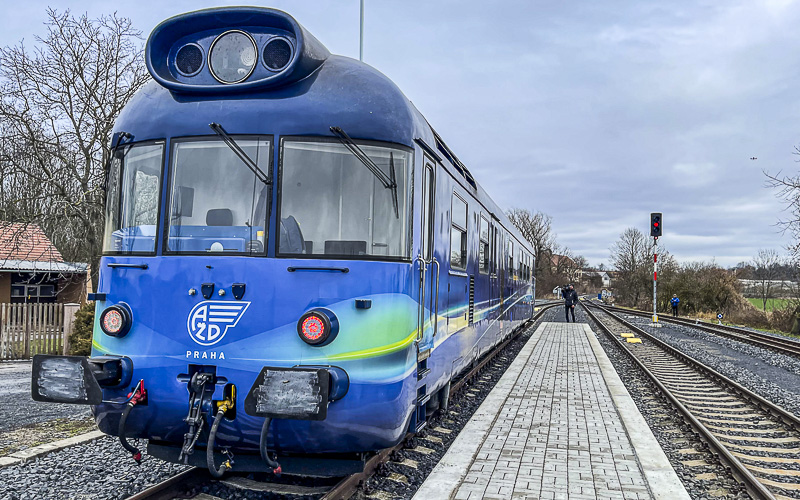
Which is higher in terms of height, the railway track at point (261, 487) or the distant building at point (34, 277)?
the distant building at point (34, 277)

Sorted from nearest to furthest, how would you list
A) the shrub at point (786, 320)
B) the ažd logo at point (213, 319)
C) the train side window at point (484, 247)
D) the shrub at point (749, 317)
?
1. the ažd logo at point (213, 319)
2. the train side window at point (484, 247)
3. the shrub at point (786, 320)
4. the shrub at point (749, 317)

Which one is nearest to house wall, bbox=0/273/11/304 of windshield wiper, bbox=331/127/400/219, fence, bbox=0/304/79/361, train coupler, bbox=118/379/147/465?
fence, bbox=0/304/79/361

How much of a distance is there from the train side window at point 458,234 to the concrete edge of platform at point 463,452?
1.79 m

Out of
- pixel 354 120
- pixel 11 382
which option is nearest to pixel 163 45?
pixel 354 120

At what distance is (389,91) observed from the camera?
470cm

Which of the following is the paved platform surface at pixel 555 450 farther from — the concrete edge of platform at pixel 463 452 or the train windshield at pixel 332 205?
the train windshield at pixel 332 205

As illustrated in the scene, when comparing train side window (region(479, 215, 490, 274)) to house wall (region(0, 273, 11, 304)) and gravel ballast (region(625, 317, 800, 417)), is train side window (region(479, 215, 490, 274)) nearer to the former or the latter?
gravel ballast (region(625, 317, 800, 417))

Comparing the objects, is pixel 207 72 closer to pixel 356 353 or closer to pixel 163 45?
pixel 163 45

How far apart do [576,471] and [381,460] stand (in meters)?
1.71

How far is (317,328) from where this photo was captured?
4.06 m

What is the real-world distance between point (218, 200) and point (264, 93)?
84 centimetres

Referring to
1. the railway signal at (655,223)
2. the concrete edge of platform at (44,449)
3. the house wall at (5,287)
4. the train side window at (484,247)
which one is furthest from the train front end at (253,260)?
the railway signal at (655,223)

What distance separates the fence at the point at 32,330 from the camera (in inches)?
517

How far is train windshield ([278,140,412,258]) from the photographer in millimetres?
4316
